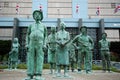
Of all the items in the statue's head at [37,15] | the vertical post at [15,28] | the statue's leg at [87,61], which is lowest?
the statue's leg at [87,61]

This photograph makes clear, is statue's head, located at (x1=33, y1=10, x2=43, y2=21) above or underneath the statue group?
above

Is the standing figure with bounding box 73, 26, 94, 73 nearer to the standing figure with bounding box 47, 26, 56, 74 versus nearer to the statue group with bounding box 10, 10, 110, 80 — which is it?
the statue group with bounding box 10, 10, 110, 80

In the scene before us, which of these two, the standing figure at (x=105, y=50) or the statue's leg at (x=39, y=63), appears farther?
the standing figure at (x=105, y=50)

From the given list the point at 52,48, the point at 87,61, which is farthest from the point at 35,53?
the point at 87,61

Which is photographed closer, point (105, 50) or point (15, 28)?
point (105, 50)

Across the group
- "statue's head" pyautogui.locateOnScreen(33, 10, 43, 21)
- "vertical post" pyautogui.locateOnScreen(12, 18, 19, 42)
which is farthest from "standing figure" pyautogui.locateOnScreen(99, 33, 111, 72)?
"vertical post" pyautogui.locateOnScreen(12, 18, 19, 42)

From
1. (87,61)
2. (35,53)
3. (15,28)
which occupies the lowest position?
(87,61)

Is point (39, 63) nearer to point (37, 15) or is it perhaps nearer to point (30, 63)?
point (30, 63)

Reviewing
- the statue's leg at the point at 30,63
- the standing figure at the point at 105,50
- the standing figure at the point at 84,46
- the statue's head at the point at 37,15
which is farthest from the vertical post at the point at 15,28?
the statue's leg at the point at 30,63

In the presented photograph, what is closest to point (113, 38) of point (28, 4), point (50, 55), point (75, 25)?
point (75, 25)

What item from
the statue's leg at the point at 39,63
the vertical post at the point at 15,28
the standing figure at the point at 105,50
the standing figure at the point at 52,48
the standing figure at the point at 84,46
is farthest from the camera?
the vertical post at the point at 15,28

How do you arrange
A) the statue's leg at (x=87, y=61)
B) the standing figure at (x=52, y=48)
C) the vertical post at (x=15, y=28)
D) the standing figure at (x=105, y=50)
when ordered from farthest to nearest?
the vertical post at (x=15, y=28) → the standing figure at (x=105, y=50) → the statue's leg at (x=87, y=61) → the standing figure at (x=52, y=48)

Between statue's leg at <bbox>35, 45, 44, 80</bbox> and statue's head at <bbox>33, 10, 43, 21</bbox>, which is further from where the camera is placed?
statue's head at <bbox>33, 10, 43, 21</bbox>

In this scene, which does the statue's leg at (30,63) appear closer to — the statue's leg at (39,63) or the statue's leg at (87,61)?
the statue's leg at (39,63)
